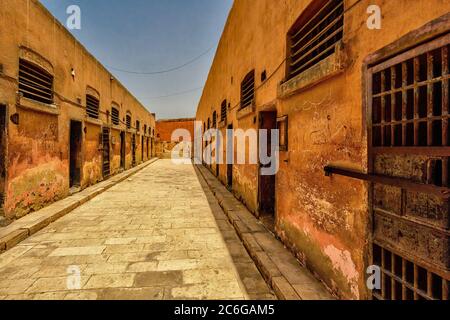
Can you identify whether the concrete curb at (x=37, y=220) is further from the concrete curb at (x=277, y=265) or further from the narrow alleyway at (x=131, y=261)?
the concrete curb at (x=277, y=265)

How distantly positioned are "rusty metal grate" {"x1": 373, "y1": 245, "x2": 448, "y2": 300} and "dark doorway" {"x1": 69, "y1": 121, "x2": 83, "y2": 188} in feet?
30.5

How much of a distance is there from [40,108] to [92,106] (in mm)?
4269

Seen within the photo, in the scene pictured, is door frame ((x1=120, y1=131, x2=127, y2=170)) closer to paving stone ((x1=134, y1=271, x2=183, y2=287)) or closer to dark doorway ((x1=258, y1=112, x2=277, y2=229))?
dark doorway ((x1=258, y1=112, x2=277, y2=229))

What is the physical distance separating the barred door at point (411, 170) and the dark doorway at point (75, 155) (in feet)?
30.3

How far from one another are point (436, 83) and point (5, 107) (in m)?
6.79

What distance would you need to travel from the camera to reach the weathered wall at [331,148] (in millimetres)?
2246

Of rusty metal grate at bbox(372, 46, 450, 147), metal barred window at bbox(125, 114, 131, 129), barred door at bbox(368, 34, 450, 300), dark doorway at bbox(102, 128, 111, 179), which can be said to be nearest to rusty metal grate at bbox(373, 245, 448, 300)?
barred door at bbox(368, 34, 450, 300)

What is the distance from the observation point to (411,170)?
185 centimetres

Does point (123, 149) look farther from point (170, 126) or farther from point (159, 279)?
point (170, 126)

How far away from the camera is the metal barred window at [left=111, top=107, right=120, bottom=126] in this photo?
1311cm

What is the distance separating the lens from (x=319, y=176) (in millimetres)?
3078

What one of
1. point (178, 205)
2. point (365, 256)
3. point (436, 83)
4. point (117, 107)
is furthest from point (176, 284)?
point (117, 107)
